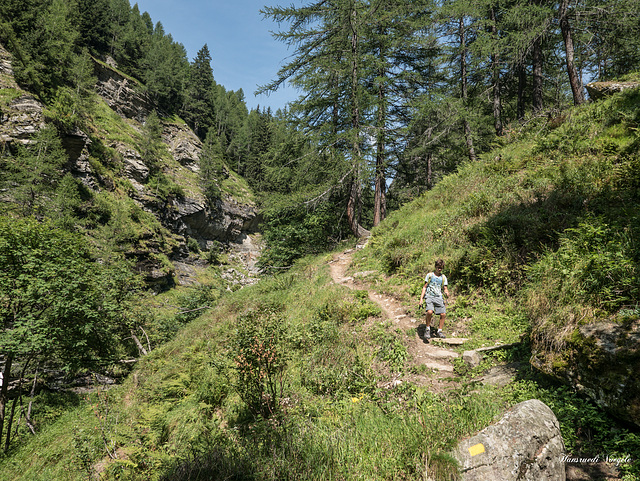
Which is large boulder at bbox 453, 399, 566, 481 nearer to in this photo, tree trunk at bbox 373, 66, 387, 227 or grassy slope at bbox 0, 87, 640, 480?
grassy slope at bbox 0, 87, 640, 480

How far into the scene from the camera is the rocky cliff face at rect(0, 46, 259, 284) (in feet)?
101

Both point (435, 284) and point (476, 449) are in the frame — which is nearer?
point (476, 449)

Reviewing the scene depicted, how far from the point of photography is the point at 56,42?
3844cm

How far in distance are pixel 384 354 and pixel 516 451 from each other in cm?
338

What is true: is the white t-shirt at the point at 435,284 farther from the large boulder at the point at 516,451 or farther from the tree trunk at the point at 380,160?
the tree trunk at the point at 380,160

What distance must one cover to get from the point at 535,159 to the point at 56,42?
5827 centimetres

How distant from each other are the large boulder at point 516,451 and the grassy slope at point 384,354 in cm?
26

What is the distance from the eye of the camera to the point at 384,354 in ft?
20.1

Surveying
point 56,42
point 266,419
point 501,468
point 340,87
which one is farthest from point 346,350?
point 56,42

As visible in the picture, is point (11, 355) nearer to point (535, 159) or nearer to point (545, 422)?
point (545, 422)

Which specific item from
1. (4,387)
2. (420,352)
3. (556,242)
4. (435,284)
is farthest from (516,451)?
(4,387)

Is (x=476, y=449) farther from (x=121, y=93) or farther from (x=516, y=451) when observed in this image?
(x=121, y=93)

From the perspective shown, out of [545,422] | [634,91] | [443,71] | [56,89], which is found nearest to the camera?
[545,422]

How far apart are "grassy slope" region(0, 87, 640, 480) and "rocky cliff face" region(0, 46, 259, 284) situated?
849 inches
